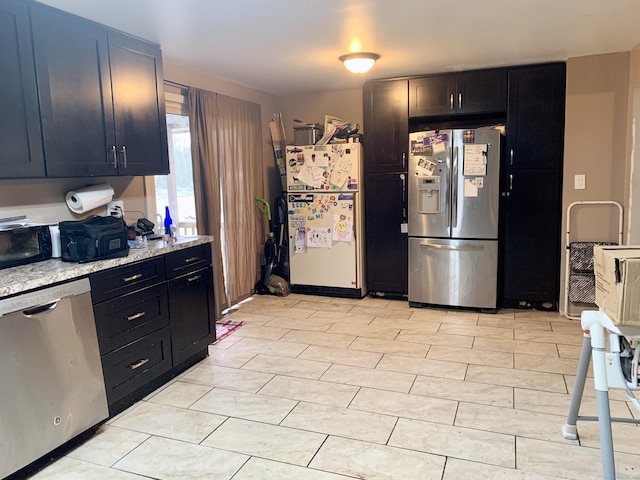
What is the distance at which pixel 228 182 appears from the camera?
4508mm

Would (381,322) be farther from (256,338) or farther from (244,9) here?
(244,9)

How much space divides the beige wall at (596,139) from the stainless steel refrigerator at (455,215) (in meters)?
0.66

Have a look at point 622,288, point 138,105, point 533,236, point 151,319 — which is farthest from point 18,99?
point 533,236

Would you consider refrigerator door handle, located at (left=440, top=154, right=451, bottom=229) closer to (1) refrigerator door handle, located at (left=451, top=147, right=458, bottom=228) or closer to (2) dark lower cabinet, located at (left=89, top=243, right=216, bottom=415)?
(1) refrigerator door handle, located at (left=451, top=147, right=458, bottom=228)

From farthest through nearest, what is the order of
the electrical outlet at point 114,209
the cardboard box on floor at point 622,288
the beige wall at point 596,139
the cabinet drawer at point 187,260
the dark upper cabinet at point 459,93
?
the dark upper cabinet at point 459,93 < the beige wall at point 596,139 < the electrical outlet at point 114,209 < the cabinet drawer at point 187,260 < the cardboard box on floor at point 622,288

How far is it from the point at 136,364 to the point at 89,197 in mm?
1112

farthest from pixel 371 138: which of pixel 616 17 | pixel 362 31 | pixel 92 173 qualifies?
pixel 92 173

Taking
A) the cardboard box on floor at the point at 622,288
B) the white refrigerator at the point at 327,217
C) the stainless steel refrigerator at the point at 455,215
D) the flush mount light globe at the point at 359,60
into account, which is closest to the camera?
the cardboard box on floor at the point at 622,288

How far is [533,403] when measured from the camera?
2.69 m

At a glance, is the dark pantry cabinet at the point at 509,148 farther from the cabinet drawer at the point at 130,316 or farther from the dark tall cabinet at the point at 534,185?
the cabinet drawer at the point at 130,316

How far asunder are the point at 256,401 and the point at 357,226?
7.86 feet

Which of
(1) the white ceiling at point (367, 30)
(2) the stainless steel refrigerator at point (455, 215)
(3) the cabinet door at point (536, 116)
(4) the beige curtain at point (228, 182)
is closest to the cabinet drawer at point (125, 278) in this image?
(4) the beige curtain at point (228, 182)

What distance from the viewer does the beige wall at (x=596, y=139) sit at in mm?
3904

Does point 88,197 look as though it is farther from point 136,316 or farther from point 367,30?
point 367,30
